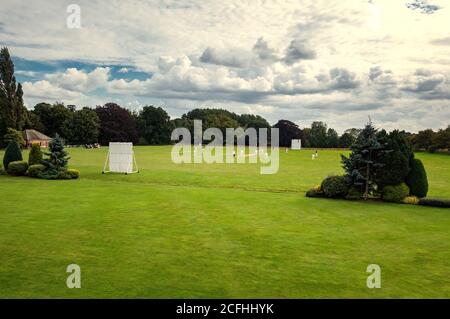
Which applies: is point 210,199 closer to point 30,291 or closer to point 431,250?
point 431,250

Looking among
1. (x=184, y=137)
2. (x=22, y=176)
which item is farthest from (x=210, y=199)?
(x=184, y=137)

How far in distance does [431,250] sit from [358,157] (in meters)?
12.0

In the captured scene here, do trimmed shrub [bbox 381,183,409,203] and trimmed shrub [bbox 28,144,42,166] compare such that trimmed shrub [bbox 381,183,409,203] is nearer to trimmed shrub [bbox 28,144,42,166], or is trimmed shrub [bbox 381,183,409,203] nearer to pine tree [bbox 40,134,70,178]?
pine tree [bbox 40,134,70,178]

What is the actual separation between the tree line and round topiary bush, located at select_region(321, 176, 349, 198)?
7170 centimetres

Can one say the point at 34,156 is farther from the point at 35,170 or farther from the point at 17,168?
the point at 35,170

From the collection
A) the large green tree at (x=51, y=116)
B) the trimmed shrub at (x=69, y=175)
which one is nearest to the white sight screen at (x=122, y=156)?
the trimmed shrub at (x=69, y=175)

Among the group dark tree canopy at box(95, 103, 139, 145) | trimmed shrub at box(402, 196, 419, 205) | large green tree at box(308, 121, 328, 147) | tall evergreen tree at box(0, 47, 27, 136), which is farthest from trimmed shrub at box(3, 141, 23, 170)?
large green tree at box(308, 121, 328, 147)

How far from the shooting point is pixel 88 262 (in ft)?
34.5

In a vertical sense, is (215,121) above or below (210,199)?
above

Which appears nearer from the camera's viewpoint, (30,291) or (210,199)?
(30,291)

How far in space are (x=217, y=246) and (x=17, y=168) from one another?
29.1 meters

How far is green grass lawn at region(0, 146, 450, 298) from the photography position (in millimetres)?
8859

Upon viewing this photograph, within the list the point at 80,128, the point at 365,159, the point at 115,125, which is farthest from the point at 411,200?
the point at 115,125

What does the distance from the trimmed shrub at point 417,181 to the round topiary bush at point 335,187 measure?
12.5ft
